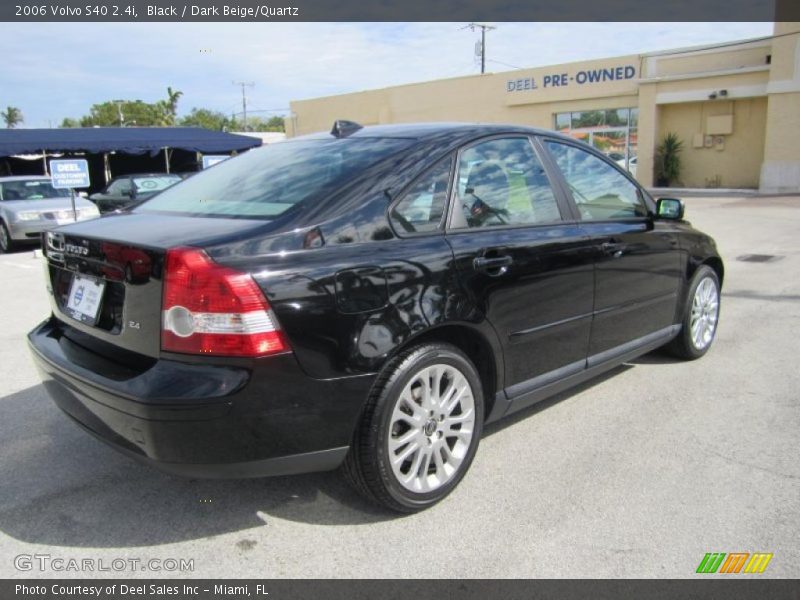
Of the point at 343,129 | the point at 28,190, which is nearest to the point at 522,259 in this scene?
the point at 343,129

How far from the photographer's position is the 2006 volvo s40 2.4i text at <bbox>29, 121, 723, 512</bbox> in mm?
2422

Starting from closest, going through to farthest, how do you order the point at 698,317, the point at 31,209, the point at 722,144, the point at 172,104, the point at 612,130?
1. the point at 698,317
2. the point at 31,209
3. the point at 722,144
4. the point at 612,130
5. the point at 172,104

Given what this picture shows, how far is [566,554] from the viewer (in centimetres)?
263

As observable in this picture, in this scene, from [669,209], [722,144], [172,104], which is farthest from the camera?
[172,104]

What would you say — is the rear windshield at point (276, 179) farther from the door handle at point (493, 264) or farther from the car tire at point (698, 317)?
the car tire at point (698, 317)

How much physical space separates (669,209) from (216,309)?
10.5ft

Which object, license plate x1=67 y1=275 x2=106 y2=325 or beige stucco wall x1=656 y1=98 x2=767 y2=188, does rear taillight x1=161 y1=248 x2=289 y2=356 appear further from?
beige stucco wall x1=656 y1=98 x2=767 y2=188

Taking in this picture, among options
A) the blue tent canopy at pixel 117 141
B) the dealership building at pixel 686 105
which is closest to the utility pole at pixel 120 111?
the blue tent canopy at pixel 117 141

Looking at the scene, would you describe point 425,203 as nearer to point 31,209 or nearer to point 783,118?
point 31,209

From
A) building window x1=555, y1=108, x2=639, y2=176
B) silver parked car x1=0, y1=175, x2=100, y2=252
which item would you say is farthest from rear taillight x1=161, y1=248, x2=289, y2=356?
building window x1=555, y1=108, x2=639, y2=176

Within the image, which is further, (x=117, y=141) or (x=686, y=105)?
(x=117, y=141)

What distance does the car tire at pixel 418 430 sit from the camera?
106 inches

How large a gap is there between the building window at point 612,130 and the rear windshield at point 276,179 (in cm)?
2455

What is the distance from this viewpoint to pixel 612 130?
27.2 metres
